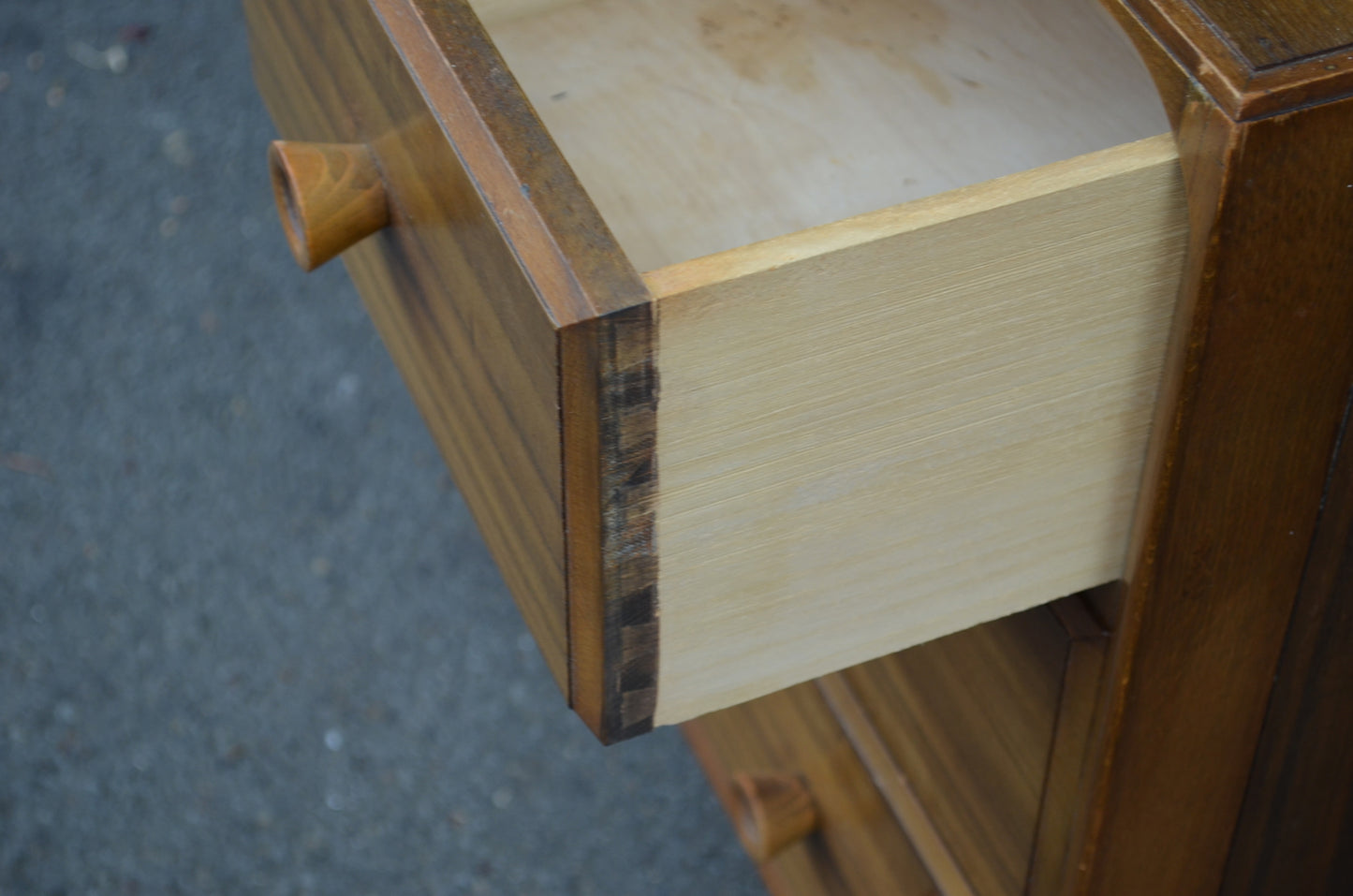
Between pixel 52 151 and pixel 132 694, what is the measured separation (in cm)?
72

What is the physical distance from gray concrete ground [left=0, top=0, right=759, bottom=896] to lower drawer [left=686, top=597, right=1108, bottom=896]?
229 mm

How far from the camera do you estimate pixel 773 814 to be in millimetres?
887

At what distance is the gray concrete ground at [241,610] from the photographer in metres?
1.12

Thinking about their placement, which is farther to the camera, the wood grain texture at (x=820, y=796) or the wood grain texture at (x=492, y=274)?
the wood grain texture at (x=820, y=796)

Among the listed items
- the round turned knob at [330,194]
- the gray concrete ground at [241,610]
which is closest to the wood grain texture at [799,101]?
the round turned knob at [330,194]

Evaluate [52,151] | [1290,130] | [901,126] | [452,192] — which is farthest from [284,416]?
[1290,130]

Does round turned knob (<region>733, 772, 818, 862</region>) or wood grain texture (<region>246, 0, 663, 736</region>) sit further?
round turned knob (<region>733, 772, 818, 862</region>)

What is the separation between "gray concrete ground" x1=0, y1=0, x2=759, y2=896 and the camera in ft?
3.68

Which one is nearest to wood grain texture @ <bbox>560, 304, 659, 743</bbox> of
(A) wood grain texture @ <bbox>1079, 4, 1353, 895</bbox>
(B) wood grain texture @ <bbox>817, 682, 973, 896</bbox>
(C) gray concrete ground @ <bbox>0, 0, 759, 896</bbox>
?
(A) wood grain texture @ <bbox>1079, 4, 1353, 895</bbox>

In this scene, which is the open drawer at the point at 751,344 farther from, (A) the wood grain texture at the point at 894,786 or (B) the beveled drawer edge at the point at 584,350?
(A) the wood grain texture at the point at 894,786

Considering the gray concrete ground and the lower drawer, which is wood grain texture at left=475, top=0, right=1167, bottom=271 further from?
the gray concrete ground

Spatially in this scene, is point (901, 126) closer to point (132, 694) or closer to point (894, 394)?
point (894, 394)

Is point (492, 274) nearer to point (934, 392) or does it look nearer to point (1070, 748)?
point (934, 392)

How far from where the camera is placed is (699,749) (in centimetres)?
107
